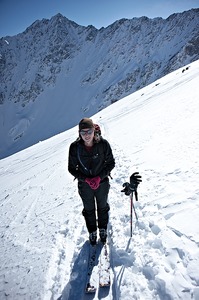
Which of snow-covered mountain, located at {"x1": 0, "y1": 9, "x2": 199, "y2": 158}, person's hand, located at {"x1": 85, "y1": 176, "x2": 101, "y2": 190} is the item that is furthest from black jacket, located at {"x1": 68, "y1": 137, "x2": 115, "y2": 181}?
snow-covered mountain, located at {"x1": 0, "y1": 9, "x2": 199, "y2": 158}

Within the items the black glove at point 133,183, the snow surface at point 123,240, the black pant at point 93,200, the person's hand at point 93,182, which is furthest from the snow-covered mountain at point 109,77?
the person's hand at point 93,182

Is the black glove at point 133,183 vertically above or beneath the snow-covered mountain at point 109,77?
beneath

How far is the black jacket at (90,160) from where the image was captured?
430cm

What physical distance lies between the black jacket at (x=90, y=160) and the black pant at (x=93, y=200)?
256 millimetres

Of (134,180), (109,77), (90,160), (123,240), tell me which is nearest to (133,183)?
(134,180)

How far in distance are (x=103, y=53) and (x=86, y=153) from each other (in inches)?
8248

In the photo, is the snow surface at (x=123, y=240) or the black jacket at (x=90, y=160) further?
the black jacket at (x=90, y=160)

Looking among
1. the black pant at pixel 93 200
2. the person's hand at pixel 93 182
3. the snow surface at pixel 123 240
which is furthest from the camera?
the black pant at pixel 93 200

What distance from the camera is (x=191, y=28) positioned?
521 ft

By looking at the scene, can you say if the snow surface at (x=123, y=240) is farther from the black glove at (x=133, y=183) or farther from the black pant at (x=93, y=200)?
the black glove at (x=133, y=183)

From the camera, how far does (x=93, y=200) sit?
474cm

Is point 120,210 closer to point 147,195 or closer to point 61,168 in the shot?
point 147,195

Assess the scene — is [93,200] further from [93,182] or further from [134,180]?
[134,180]

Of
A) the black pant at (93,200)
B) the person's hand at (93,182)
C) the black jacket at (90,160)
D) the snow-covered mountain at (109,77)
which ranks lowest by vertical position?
the black pant at (93,200)
